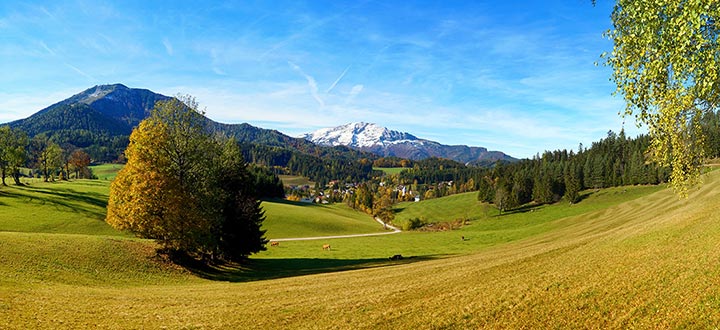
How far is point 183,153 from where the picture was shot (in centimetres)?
4388

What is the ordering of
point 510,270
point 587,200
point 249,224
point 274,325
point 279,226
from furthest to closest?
point 587,200
point 279,226
point 249,224
point 510,270
point 274,325

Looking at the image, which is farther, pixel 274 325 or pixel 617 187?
pixel 617 187

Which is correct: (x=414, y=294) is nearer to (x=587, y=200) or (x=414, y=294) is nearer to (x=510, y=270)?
(x=510, y=270)

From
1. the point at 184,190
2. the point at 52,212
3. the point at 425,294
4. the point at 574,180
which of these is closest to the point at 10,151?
the point at 52,212

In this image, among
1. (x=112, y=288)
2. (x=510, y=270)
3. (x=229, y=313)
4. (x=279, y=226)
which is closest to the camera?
(x=229, y=313)

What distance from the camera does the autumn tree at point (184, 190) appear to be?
3947cm

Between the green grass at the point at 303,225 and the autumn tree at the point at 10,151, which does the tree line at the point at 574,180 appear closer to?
the green grass at the point at 303,225

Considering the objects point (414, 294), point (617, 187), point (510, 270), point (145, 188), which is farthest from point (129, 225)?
point (617, 187)

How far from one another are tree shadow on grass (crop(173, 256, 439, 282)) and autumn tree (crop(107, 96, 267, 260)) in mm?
2074

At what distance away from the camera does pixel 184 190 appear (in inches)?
1683

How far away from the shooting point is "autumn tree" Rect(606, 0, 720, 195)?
1158 cm

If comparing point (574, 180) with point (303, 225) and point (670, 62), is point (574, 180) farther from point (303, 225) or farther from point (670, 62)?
point (670, 62)

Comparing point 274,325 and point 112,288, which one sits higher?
point 274,325

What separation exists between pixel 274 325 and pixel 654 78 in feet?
63.8
